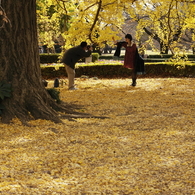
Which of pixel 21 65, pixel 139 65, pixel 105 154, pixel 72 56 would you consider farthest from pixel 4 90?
pixel 139 65

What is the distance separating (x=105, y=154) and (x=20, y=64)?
250 centimetres

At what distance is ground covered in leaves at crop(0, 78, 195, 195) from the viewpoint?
130 inches

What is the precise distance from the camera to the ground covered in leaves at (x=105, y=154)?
3.31 meters

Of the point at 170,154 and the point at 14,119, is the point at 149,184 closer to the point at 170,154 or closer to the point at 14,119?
the point at 170,154

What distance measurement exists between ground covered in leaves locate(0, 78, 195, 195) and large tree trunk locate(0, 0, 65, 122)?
28 cm

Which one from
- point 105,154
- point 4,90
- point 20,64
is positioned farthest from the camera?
point 20,64

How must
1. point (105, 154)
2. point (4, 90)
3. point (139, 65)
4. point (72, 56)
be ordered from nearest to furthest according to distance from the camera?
point (105, 154) → point (4, 90) → point (72, 56) → point (139, 65)

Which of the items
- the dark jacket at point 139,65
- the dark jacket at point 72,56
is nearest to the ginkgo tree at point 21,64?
the dark jacket at point 72,56

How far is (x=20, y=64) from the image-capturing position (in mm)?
5906

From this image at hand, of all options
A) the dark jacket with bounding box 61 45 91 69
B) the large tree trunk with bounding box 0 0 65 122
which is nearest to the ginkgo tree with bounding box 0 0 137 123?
the large tree trunk with bounding box 0 0 65 122

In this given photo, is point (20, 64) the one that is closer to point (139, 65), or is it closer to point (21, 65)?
point (21, 65)

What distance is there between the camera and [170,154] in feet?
14.3

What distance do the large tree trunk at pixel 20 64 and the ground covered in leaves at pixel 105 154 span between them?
0.28m

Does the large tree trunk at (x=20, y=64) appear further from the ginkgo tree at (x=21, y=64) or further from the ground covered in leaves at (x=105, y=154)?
the ground covered in leaves at (x=105, y=154)
